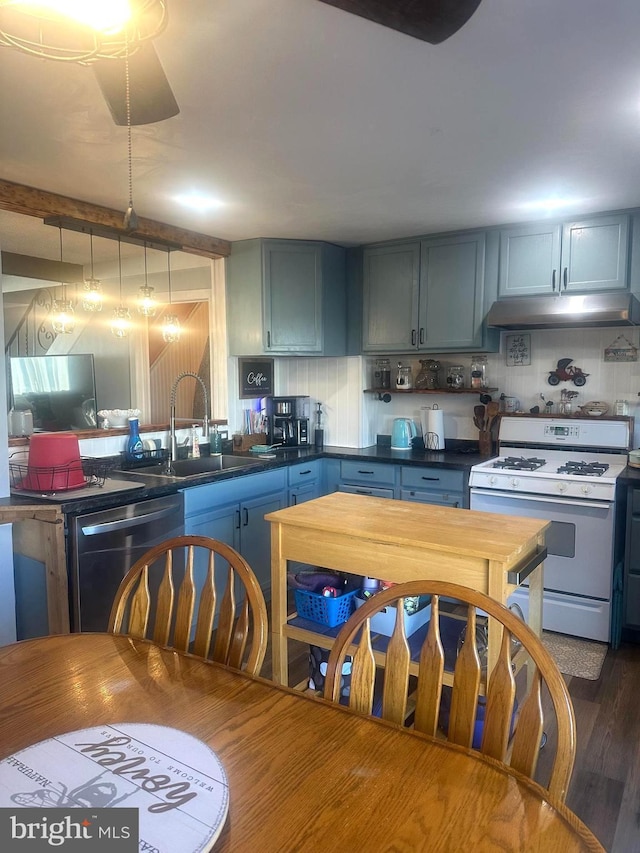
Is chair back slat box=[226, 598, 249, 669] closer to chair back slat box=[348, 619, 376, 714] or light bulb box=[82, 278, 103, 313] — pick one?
chair back slat box=[348, 619, 376, 714]

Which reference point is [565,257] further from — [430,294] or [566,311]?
[430,294]

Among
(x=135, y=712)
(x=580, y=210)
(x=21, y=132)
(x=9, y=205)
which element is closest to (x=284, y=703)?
(x=135, y=712)

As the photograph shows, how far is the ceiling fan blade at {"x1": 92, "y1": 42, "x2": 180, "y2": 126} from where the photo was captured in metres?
1.23

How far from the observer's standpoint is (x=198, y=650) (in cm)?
143

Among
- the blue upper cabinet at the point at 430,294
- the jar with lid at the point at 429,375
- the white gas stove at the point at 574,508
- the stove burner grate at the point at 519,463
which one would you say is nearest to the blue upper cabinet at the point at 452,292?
the blue upper cabinet at the point at 430,294

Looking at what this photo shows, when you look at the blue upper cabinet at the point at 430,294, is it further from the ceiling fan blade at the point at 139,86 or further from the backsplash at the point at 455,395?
the ceiling fan blade at the point at 139,86

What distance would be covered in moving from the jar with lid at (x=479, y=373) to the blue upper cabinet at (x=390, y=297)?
1.42 feet

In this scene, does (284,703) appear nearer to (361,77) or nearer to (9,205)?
(361,77)

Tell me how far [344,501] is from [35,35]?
1.75m

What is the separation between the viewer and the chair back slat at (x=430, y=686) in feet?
3.78

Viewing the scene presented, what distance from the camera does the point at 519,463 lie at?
3.41m

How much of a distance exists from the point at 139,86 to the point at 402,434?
3120 mm

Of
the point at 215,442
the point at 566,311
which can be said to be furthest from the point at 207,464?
the point at 566,311

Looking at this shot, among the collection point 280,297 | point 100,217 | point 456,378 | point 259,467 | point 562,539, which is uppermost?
point 100,217
